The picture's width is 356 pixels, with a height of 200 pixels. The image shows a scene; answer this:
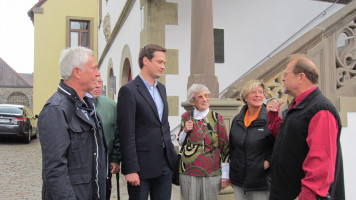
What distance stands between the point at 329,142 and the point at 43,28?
20.5 m

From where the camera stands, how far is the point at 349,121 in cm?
418

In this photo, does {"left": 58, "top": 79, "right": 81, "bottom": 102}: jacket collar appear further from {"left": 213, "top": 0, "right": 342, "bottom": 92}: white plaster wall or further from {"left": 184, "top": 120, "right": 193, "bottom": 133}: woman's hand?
{"left": 213, "top": 0, "right": 342, "bottom": 92}: white plaster wall

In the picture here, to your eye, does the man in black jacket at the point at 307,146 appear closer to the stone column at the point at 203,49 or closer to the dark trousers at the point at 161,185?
the dark trousers at the point at 161,185

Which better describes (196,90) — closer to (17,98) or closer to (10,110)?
(10,110)

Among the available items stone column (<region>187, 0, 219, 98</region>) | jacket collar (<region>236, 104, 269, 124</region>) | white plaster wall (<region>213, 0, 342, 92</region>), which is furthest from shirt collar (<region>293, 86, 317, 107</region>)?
white plaster wall (<region>213, 0, 342, 92</region>)

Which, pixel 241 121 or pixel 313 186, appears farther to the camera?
pixel 241 121

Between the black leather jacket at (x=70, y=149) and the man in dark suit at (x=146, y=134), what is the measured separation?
44 cm

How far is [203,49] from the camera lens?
183 inches

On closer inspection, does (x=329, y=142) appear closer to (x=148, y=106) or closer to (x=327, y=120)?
(x=327, y=120)

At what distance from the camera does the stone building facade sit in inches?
1336

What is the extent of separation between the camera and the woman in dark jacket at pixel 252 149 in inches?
112

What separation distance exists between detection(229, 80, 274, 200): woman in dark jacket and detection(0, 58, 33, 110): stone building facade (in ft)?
114

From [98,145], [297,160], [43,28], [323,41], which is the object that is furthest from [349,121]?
[43,28]

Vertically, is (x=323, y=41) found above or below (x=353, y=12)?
below
